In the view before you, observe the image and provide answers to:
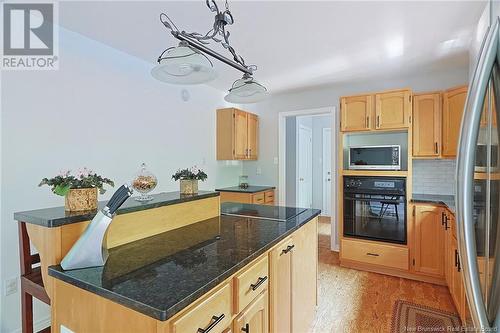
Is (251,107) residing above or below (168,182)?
above

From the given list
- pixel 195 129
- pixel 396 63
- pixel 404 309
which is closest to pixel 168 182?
pixel 195 129

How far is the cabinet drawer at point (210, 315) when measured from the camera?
2.76 feet

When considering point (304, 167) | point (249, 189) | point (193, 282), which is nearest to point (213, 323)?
point (193, 282)

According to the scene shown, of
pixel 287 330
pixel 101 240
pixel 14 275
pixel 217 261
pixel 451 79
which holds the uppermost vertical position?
pixel 451 79

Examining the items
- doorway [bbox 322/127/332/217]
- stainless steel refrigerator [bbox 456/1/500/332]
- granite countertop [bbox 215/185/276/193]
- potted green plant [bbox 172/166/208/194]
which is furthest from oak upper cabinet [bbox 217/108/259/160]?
stainless steel refrigerator [bbox 456/1/500/332]

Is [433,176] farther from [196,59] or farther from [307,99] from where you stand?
[196,59]

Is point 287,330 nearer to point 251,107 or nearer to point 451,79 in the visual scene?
point 451,79

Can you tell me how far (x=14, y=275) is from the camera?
2.05 m

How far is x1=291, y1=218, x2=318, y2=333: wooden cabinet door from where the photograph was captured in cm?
174

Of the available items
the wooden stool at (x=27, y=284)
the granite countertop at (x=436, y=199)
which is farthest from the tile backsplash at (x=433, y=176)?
the wooden stool at (x=27, y=284)

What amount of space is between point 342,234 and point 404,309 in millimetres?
1121

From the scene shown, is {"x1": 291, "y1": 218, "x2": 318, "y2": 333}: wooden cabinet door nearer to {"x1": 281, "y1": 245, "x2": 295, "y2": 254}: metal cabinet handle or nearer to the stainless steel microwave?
{"x1": 281, "y1": 245, "x2": 295, "y2": 254}: metal cabinet handle

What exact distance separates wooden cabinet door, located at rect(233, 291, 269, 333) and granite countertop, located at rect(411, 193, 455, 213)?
224 cm

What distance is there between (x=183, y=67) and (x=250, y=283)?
3.85 ft
